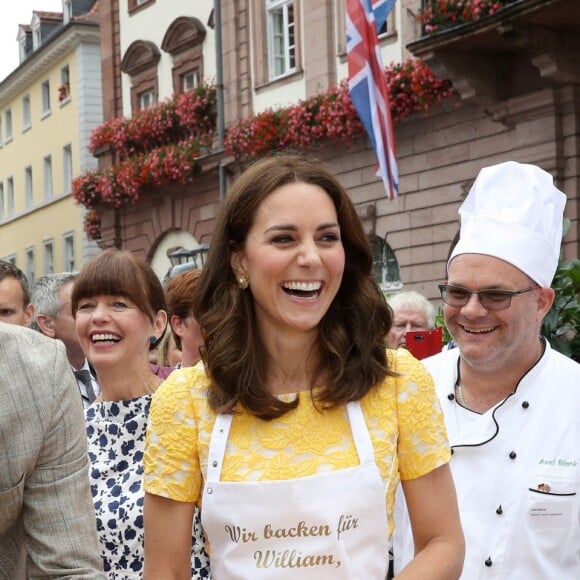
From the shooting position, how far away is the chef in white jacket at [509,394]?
3357 millimetres

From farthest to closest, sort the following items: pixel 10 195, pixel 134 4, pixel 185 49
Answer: pixel 10 195, pixel 134 4, pixel 185 49

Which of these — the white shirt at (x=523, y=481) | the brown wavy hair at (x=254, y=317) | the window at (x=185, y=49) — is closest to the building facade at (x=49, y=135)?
the window at (x=185, y=49)

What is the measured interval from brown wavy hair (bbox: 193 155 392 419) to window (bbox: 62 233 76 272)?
33115 mm

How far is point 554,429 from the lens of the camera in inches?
137

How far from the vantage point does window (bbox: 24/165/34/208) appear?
3988 cm

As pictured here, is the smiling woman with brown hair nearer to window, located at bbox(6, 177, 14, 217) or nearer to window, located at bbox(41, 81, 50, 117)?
window, located at bbox(41, 81, 50, 117)

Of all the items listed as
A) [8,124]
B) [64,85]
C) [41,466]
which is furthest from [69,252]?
[41,466]

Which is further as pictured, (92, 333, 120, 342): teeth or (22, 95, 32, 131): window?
(22, 95, 32, 131): window

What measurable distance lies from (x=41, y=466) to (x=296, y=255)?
74 centimetres

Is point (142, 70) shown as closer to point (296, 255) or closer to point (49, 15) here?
point (49, 15)

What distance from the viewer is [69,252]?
35688 mm

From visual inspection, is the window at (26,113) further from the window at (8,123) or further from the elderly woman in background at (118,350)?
the elderly woman in background at (118,350)

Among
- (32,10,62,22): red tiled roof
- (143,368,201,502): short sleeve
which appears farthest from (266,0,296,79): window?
(32,10,62,22): red tiled roof

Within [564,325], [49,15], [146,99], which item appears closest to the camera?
[564,325]
